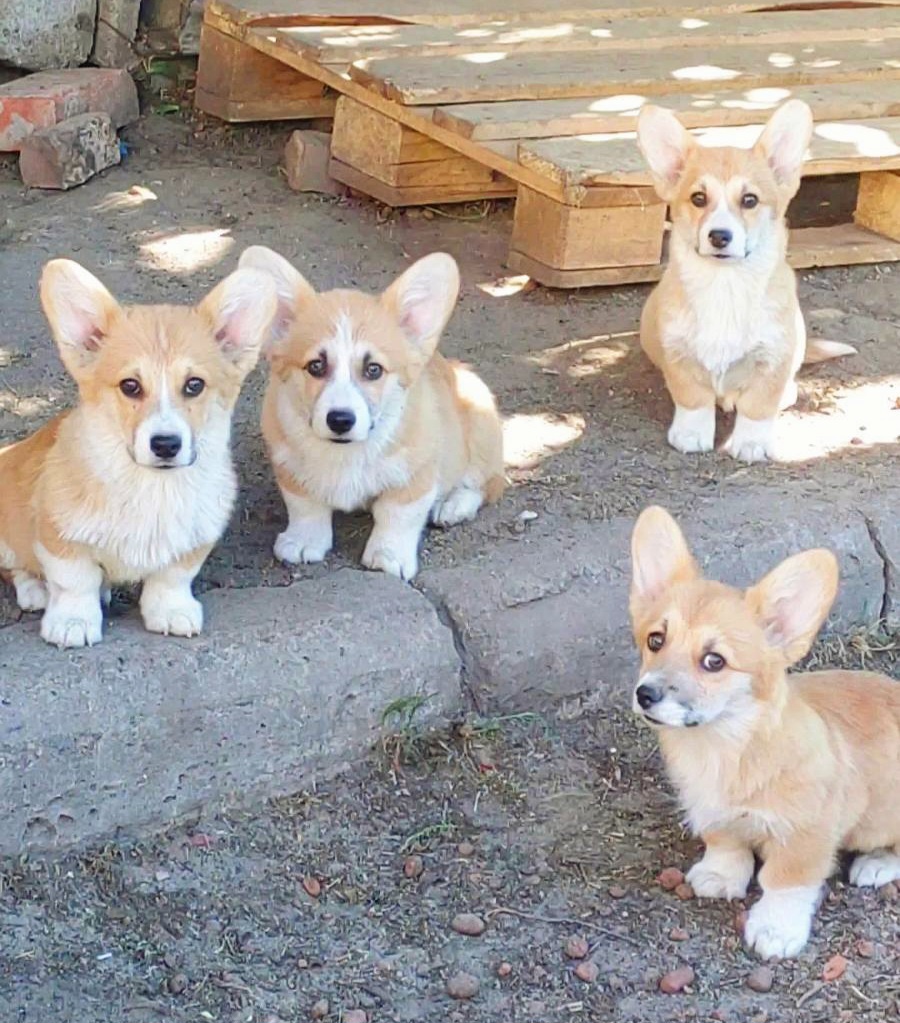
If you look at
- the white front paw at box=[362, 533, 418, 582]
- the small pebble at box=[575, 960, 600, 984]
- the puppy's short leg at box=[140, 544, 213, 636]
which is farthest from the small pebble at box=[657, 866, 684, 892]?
the puppy's short leg at box=[140, 544, 213, 636]

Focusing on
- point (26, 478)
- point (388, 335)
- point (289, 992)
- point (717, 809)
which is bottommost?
point (289, 992)

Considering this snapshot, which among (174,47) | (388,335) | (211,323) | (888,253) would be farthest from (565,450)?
(174,47)

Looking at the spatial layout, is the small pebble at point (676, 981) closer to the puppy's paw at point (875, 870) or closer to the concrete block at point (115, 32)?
the puppy's paw at point (875, 870)

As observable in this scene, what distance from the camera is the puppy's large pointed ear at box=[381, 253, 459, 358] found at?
15.1 feet

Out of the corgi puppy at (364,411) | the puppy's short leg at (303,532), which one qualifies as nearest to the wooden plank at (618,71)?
the corgi puppy at (364,411)

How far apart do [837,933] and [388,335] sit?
1833 millimetres

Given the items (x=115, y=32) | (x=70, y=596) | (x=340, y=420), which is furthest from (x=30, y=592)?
(x=115, y=32)

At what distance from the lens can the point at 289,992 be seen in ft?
12.2

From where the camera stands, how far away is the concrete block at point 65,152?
7449 millimetres

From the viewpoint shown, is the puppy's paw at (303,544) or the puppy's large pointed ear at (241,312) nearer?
the puppy's large pointed ear at (241,312)

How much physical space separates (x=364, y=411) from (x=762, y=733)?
1.30 metres

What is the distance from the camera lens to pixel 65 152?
747 cm

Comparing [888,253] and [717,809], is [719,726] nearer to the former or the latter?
[717,809]

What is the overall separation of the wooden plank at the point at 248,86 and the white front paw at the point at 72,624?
446 centimetres
